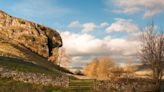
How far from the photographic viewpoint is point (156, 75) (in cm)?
4022

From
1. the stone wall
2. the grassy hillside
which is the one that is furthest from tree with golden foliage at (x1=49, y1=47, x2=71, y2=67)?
the stone wall

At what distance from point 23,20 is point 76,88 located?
146928 millimetres

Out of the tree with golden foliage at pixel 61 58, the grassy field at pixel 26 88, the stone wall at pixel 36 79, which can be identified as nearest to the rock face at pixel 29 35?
the tree with golden foliage at pixel 61 58

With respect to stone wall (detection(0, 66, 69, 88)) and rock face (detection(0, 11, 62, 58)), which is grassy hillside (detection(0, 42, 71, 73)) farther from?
rock face (detection(0, 11, 62, 58))

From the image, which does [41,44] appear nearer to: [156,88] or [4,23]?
[4,23]

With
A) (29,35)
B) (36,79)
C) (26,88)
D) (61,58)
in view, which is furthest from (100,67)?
(26,88)

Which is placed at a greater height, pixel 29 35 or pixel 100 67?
pixel 29 35

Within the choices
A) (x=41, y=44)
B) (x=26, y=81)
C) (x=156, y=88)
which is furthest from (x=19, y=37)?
(x=156, y=88)

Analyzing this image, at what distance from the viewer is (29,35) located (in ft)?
579

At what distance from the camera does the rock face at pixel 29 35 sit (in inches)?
6786

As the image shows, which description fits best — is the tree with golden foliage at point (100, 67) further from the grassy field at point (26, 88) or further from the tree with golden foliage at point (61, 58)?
the grassy field at point (26, 88)

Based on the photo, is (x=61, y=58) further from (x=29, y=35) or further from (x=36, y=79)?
(x=36, y=79)

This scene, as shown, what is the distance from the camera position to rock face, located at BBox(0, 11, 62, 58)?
172375mm

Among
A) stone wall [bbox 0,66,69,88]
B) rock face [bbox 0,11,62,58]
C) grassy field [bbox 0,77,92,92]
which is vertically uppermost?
rock face [bbox 0,11,62,58]
